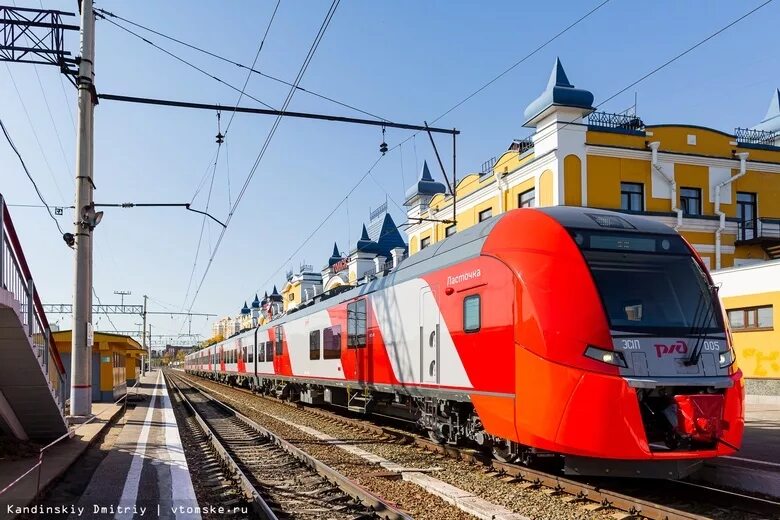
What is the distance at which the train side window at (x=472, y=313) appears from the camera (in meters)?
8.87

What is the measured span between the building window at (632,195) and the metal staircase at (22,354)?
786 inches

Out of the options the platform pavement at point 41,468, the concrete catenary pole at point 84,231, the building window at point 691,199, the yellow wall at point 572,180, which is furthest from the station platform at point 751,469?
the building window at point 691,199

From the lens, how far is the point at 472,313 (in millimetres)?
9047

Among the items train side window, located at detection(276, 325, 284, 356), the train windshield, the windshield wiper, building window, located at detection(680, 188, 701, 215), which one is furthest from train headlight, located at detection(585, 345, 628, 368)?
building window, located at detection(680, 188, 701, 215)

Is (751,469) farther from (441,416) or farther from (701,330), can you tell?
(441,416)

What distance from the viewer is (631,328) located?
729cm

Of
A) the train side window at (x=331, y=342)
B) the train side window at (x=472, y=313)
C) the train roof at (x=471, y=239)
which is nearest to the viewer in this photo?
the train roof at (x=471, y=239)

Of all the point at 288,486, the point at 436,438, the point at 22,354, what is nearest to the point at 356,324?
the point at 436,438

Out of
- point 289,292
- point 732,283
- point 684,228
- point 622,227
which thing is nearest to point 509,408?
point 622,227

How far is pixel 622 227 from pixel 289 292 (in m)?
56.4

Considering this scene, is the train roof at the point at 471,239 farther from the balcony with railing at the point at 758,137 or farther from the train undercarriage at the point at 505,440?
the balcony with railing at the point at 758,137

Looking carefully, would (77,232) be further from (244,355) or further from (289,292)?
(289,292)

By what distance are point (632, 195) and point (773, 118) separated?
944cm

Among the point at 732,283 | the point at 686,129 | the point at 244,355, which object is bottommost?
the point at 244,355
